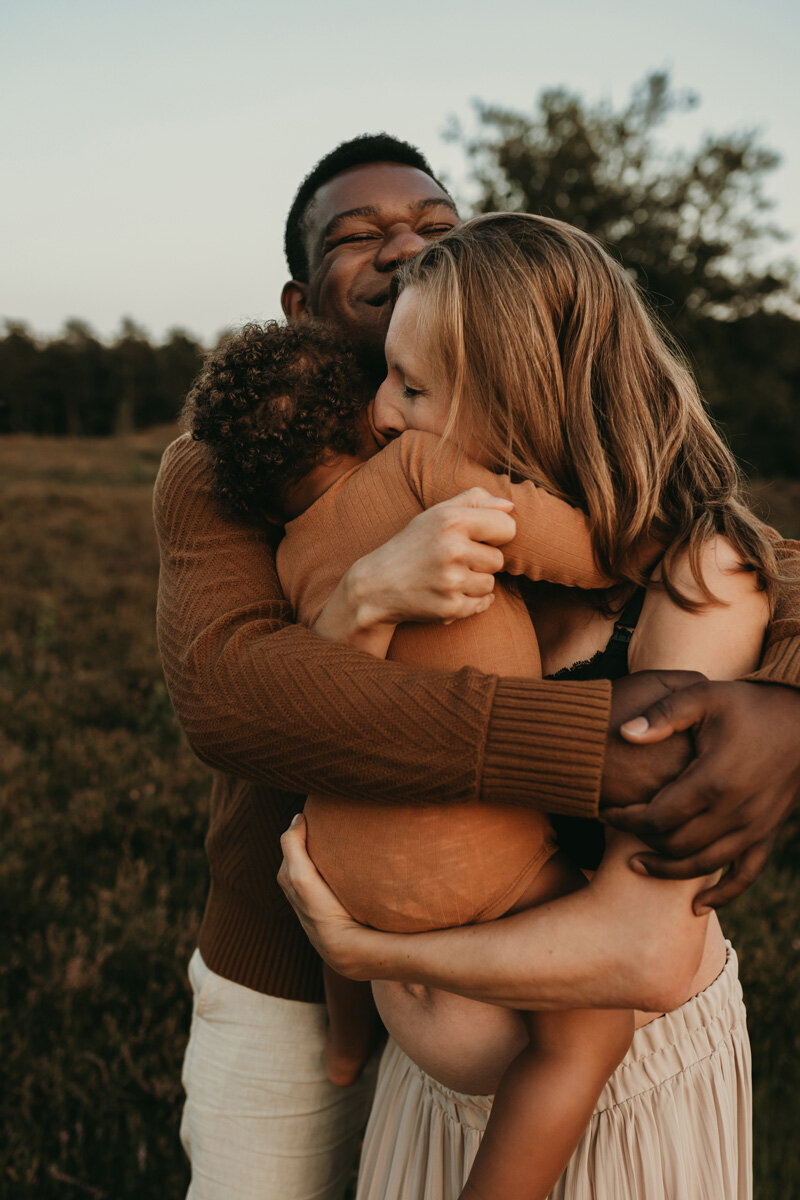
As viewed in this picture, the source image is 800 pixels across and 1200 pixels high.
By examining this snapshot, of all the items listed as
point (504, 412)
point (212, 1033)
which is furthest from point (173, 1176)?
point (504, 412)

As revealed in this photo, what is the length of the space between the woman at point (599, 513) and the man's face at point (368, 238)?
58 cm

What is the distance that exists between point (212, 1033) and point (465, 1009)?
3.27 feet

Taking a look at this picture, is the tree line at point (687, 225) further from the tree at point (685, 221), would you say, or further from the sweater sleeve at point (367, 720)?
the sweater sleeve at point (367, 720)

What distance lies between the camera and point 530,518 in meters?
1.74

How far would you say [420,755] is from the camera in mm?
1587

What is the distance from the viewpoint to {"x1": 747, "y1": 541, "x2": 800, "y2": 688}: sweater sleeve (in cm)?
162

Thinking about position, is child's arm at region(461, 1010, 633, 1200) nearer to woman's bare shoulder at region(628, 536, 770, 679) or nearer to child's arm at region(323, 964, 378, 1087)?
child's arm at region(323, 964, 378, 1087)

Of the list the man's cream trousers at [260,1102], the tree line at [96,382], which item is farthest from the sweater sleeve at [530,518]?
the tree line at [96,382]

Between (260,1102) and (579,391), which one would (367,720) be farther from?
(260,1102)

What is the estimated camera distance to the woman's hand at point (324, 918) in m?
1.73

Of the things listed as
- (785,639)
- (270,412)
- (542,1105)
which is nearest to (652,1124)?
(542,1105)

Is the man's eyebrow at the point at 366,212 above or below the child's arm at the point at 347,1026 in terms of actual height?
above

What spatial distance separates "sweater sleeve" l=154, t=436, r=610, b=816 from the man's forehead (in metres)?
1.51

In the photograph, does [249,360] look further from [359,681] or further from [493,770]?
[493,770]
